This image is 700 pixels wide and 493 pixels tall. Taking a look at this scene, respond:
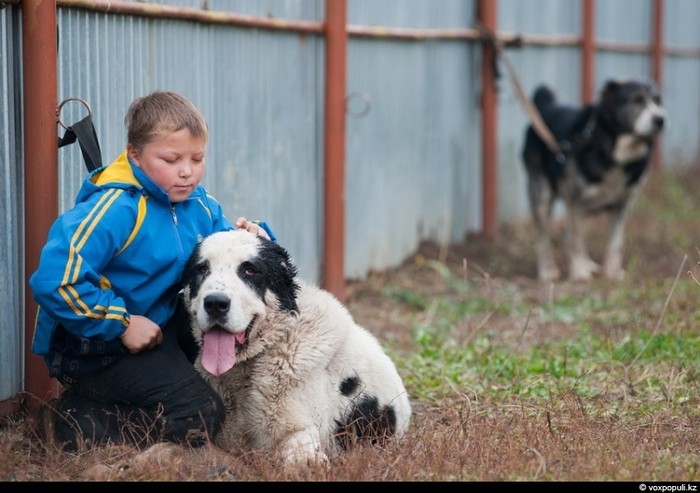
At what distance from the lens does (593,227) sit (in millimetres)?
12438

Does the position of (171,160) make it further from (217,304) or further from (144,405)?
(144,405)

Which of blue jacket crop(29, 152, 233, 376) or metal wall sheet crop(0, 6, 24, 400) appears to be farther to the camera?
metal wall sheet crop(0, 6, 24, 400)

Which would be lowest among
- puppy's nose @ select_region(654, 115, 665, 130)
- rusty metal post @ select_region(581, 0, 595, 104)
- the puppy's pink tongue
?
the puppy's pink tongue

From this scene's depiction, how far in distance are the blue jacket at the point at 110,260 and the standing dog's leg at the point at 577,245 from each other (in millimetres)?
6056

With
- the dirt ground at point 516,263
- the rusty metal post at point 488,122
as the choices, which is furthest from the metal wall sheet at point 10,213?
the rusty metal post at point 488,122

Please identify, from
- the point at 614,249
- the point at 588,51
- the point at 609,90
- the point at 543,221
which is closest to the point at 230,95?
the point at 543,221

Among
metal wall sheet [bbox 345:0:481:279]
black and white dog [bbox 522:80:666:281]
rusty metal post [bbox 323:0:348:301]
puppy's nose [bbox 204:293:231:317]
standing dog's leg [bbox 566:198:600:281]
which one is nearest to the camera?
puppy's nose [bbox 204:293:231:317]

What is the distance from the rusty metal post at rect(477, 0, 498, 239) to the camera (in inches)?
440

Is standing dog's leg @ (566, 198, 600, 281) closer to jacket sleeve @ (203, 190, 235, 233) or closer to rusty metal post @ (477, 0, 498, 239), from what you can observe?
rusty metal post @ (477, 0, 498, 239)

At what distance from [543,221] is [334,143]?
10.1 ft

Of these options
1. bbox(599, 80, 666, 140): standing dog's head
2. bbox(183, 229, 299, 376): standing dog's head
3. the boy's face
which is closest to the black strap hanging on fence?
the boy's face

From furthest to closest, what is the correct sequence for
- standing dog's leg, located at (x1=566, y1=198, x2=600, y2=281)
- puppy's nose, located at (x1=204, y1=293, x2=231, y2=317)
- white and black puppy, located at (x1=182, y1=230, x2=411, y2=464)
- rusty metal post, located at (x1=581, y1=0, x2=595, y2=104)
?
rusty metal post, located at (x1=581, y1=0, x2=595, y2=104), standing dog's leg, located at (x1=566, y1=198, x2=600, y2=281), white and black puppy, located at (x1=182, y1=230, x2=411, y2=464), puppy's nose, located at (x1=204, y1=293, x2=231, y2=317)

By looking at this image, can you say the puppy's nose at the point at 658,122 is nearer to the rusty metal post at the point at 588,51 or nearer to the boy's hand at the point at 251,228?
the rusty metal post at the point at 588,51

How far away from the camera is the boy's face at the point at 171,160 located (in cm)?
436
